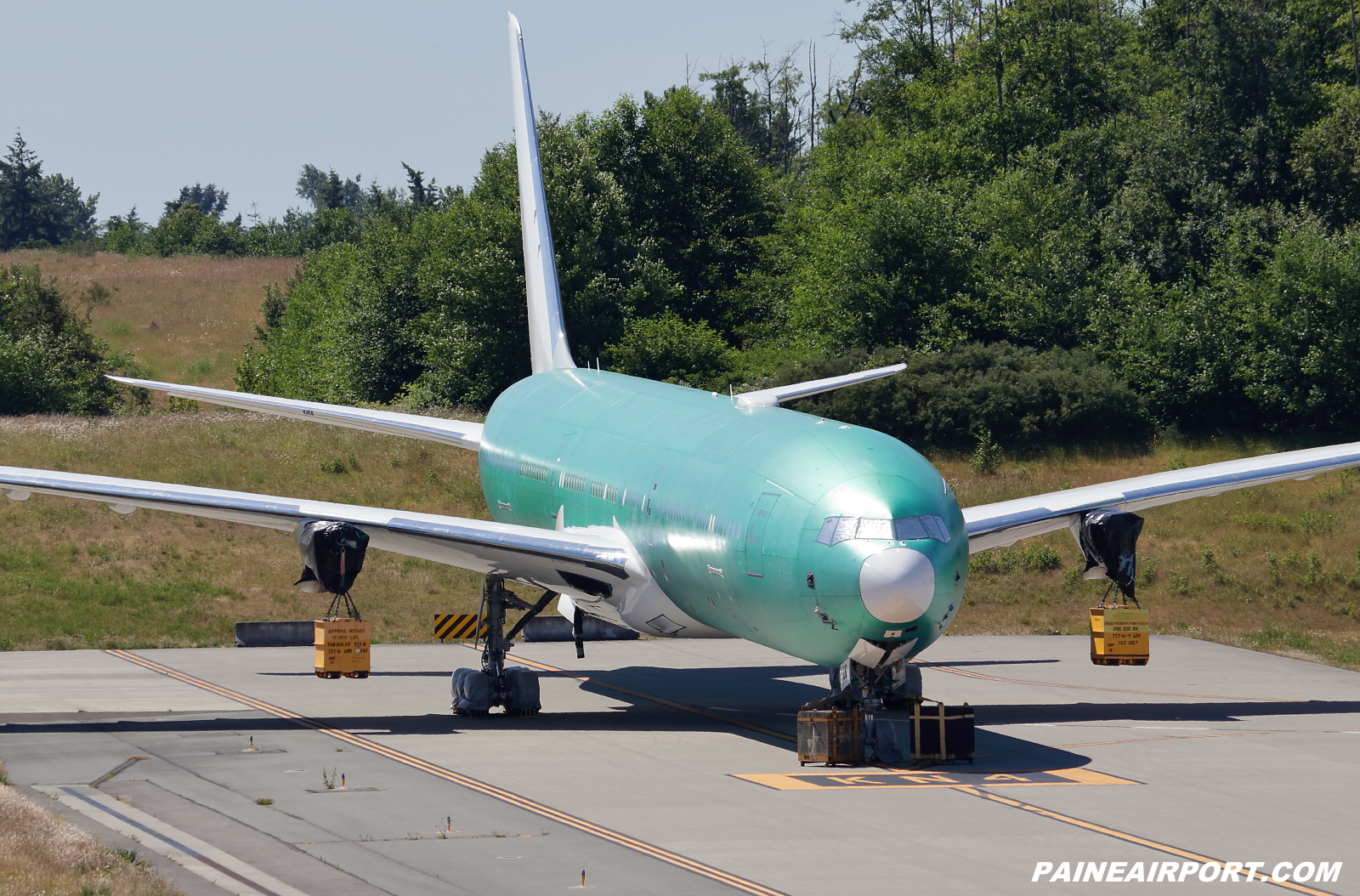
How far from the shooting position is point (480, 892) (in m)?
17.0

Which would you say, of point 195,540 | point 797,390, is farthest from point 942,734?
point 195,540

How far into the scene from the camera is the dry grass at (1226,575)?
50438 mm

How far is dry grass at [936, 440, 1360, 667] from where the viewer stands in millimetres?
50438

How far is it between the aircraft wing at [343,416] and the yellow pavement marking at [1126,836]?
752 inches

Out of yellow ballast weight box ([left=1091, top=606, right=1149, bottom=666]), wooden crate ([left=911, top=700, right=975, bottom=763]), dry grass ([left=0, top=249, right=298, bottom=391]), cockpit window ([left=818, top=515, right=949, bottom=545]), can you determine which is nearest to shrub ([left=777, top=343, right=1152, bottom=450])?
yellow ballast weight box ([left=1091, top=606, right=1149, bottom=666])

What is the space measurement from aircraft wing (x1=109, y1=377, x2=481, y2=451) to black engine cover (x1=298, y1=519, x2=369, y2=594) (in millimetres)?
6412

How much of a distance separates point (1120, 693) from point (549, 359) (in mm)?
18771

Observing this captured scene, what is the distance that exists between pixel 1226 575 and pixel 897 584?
3627cm

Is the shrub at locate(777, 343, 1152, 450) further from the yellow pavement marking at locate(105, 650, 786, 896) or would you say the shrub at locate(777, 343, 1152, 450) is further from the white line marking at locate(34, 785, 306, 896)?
the white line marking at locate(34, 785, 306, 896)

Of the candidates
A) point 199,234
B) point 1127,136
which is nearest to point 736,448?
point 1127,136

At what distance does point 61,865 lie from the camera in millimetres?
16891

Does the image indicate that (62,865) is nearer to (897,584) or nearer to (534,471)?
(897,584)

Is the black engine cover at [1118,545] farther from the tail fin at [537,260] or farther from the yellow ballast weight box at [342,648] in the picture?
the tail fin at [537,260]

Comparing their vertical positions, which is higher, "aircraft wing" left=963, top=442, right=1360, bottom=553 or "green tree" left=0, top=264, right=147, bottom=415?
"green tree" left=0, top=264, right=147, bottom=415
